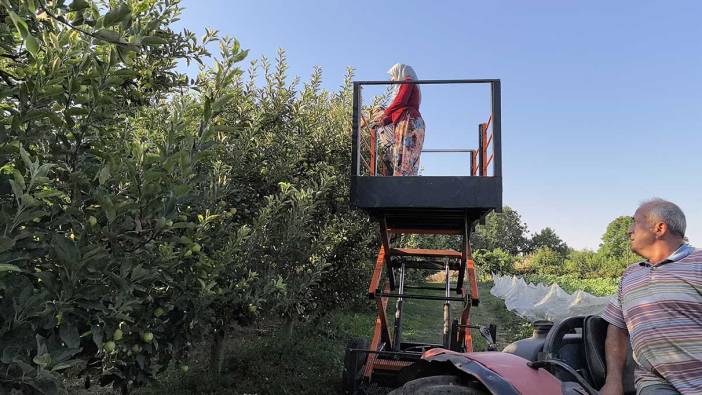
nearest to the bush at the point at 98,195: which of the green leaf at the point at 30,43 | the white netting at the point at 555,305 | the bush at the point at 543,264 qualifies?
the green leaf at the point at 30,43

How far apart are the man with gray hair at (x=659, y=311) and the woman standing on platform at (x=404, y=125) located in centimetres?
337

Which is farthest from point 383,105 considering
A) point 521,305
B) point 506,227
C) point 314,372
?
point 506,227

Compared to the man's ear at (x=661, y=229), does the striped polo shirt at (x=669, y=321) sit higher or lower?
lower

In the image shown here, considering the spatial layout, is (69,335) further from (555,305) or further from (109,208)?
(555,305)

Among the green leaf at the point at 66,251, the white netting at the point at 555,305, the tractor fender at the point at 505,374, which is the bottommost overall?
the white netting at the point at 555,305

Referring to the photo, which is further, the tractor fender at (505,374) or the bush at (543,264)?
the bush at (543,264)

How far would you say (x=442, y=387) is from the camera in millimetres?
2566

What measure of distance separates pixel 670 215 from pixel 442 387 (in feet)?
4.88

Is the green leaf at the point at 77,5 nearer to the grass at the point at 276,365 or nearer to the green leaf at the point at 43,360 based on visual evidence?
the green leaf at the point at 43,360

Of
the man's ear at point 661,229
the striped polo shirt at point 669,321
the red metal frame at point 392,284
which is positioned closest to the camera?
the striped polo shirt at point 669,321

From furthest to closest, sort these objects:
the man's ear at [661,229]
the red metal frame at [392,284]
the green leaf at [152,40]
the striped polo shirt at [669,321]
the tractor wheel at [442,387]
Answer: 1. the red metal frame at [392,284]
2. the man's ear at [661,229]
3. the tractor wheel at [442,387]
4. the striped polo shirt at [669,321]
5. the green leaf at [152,40]

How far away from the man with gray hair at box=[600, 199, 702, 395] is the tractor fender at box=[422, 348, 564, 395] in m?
0.36

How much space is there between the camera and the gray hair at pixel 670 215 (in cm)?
263

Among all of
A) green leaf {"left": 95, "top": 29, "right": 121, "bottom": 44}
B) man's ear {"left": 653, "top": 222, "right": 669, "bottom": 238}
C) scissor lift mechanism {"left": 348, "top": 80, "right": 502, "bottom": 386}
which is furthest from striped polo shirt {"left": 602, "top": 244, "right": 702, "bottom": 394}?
green leaf {"left": 95, "top": 29, "right": 121, "bottom": 44}
